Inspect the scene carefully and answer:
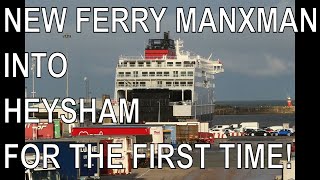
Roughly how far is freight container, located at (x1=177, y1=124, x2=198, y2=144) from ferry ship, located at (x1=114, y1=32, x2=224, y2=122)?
17467mm

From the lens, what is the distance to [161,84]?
80.6m

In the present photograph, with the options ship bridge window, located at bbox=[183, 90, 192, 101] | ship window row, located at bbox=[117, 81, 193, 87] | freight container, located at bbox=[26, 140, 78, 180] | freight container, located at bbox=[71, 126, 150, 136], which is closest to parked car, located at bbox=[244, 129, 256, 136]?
ship bridge window, located at bbox=[183, 90, 192, 101]

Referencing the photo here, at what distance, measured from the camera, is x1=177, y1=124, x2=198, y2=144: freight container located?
5847cm

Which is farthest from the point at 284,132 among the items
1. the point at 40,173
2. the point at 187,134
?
the point at 40,173

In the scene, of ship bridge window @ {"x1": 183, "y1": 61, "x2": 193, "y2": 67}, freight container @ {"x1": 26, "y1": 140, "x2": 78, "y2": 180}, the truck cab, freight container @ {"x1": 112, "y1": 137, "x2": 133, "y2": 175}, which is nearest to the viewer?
the truck cab

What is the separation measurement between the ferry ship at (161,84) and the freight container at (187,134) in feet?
57.3

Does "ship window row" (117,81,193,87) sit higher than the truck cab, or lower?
higher

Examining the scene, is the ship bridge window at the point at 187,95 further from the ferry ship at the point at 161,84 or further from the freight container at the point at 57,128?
the freight container at the point at 57,128

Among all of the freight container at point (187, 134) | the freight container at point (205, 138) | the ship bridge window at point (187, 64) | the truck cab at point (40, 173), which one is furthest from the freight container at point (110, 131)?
the ship bridge window at point (187, 64)

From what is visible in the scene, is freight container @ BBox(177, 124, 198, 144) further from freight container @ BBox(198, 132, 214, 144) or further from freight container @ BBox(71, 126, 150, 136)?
freight container @ BBox(71, 126, 150, 136)

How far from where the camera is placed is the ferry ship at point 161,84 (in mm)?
78750

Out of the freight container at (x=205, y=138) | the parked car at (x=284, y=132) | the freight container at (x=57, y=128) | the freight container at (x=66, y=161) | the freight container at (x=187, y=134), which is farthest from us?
the parked car at (x=284, y=132)
